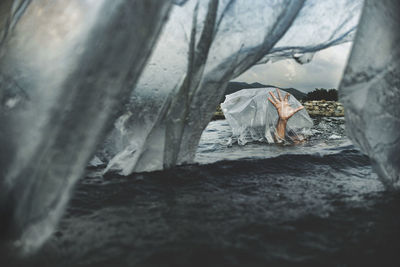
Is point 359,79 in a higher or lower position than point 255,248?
higher

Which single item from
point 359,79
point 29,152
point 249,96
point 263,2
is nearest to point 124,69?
point 29,152

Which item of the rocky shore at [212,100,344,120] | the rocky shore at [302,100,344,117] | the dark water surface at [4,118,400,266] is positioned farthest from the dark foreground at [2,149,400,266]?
the rocky shore at [302,100,344,117]

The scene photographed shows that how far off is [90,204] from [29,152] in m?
0.85

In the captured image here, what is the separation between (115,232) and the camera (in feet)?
5.40

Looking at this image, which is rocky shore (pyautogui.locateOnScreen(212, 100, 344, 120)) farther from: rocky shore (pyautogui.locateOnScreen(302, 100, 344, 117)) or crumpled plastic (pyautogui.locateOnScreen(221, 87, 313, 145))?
crumpled plastic (pyautogui.locateOnScreen(221, 87, 313, 145))

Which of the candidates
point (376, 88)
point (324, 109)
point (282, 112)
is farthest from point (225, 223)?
point (324, 109)

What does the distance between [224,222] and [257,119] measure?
5.80 metres

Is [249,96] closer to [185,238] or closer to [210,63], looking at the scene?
[210,63]

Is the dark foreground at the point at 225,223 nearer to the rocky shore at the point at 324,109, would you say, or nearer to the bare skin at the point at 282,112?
the bare skin at the point at 282,112

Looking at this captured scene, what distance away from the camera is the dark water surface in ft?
4.51

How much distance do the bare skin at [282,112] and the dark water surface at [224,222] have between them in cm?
368

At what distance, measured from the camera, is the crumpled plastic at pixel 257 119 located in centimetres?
718

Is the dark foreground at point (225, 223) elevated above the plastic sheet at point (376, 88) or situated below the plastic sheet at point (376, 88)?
below

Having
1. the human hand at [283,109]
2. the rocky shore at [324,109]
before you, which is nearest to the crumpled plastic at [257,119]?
the human hand at [283,109]
